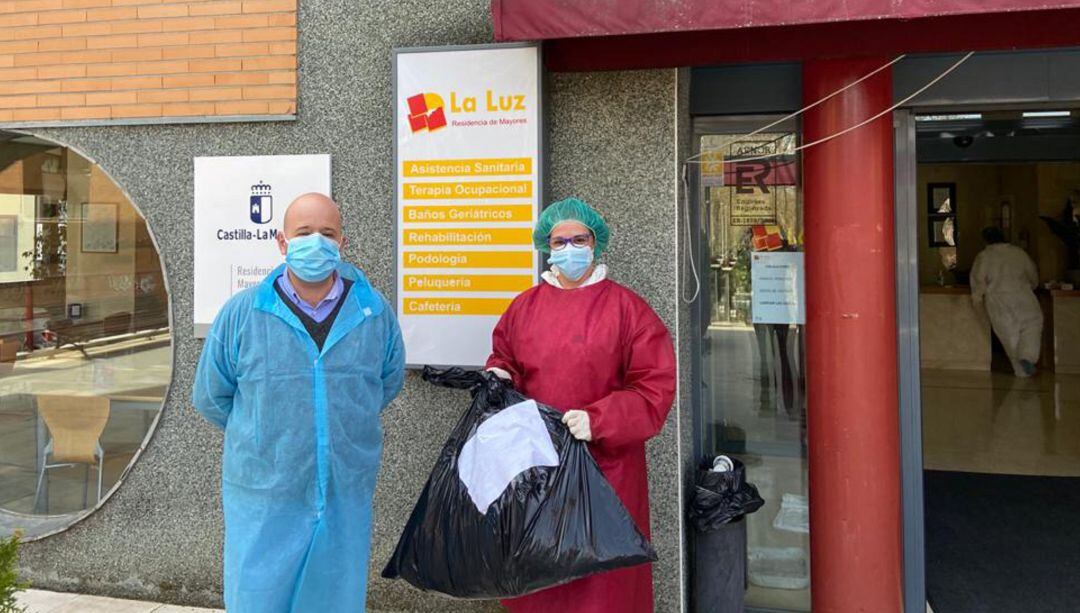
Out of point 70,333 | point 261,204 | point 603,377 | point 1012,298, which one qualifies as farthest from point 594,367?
point 1012,298

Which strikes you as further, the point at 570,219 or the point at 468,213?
the point at 468,213

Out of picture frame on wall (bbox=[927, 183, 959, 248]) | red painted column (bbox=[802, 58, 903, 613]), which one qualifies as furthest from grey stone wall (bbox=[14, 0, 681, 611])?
picture frame on wall (bbox=[927, 183, 959, 248])

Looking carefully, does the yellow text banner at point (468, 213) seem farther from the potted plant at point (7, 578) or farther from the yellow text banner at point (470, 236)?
the potted plant at point (7, 578)

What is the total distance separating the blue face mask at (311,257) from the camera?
2.45 metres

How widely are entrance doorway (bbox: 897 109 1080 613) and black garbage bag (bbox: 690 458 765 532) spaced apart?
80 cm

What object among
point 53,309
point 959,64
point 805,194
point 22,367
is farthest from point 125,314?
point 959,64

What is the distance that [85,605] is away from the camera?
4.00 metres

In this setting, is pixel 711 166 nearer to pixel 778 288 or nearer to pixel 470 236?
pixel 778 288

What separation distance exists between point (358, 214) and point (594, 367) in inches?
63.2

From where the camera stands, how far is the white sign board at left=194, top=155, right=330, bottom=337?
12.5ft

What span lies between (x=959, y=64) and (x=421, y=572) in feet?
9.80

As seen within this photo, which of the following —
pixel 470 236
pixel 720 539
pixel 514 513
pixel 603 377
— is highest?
pixel 470 236

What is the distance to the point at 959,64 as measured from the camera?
3398 mm

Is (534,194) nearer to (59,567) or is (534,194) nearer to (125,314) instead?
(125,314)
